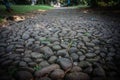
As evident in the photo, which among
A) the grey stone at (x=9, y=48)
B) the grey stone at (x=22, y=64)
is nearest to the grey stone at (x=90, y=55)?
the grey stone at (x=22, y=64)

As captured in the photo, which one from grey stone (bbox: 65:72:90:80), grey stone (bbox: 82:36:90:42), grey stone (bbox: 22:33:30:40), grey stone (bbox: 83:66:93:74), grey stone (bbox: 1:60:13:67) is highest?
grey stone (bbox: 22:33:30:40)

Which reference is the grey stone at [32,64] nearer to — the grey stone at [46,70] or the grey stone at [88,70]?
the grey stone at [46,70]

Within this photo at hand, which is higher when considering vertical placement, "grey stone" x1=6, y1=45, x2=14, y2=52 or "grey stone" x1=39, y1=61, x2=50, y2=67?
"grey stone" x1=6, y1=45, x2=14, y2=52

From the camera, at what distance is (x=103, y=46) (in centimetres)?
409

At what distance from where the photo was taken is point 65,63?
312cm

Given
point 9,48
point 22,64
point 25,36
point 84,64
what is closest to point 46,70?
point 22,64

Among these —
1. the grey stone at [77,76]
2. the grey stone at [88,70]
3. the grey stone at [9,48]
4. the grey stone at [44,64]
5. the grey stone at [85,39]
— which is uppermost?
the grey stone at [85,39]

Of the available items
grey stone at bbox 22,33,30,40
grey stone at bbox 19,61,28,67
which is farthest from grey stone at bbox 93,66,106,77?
grey stone at bbox 22,33,30,40

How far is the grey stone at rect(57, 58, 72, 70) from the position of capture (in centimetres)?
300

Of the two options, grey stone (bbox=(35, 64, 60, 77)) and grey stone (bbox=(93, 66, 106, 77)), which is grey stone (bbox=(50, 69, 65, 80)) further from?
grey stone (bbox=(93, 66, 106, 77))

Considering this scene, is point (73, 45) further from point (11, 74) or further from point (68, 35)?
point (11, 74)

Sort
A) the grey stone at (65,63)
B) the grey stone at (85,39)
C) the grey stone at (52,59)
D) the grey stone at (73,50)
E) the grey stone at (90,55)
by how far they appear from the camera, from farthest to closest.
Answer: the grey stone at (85,39) < the grey stone at (73,50) < the grey stone at (90,55) < the grey stone at (52,59) < the grey stone at (65,63)

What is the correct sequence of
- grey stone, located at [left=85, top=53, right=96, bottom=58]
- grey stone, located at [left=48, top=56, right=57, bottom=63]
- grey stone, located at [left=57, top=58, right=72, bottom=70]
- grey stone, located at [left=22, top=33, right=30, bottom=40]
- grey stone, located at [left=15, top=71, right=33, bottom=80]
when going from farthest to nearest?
grey stone, located at [left=22, top=33, right=30, bottom=40], grey stone, located at [left=85, top=53, right=96, bottom=58], grey stone, located at [left=48, top=56, right=57, bottom=63], grey stone, located at [left=57, top=58, right=72, bottom=70], grey stone, located at [left=15, top=71, right=33, bottom=80]

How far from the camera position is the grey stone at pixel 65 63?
300 centimetres
